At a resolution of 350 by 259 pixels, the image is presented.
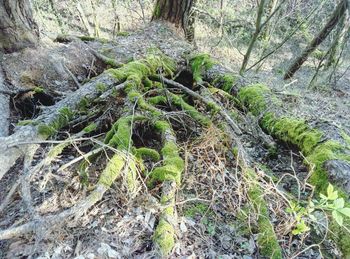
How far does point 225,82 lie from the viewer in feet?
17.4

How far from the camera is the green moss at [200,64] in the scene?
18.3 feet

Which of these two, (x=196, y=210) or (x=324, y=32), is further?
(x=324, y=32)

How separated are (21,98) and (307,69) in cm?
1448

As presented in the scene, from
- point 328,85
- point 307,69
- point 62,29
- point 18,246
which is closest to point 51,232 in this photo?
point 18,246

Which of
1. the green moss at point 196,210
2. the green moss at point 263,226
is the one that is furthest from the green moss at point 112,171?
the green moss at point 263,226

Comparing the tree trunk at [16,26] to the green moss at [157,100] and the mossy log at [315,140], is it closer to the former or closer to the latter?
the green moss at [157,100]

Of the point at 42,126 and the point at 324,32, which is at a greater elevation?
the point at 324,32

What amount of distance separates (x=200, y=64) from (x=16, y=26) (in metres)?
3.02

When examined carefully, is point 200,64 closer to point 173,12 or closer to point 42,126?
point 173,12

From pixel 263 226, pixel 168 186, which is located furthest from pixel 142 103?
pixel 263 226

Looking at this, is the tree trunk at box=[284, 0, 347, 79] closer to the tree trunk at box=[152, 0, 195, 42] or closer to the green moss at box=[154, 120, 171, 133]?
the tree trunk at box=[152, 0, 195, 42]

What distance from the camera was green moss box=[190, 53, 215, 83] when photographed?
5.59 metres

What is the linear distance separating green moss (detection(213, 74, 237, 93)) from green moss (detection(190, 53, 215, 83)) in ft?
1.04

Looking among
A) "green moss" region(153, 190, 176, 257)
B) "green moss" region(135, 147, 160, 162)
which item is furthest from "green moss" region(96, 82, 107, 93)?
"green moss" region(153, 190, 176, 257)
